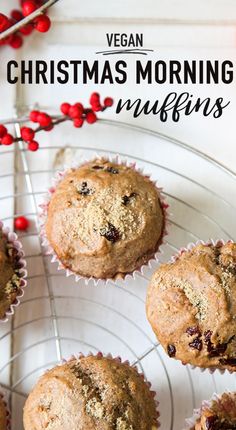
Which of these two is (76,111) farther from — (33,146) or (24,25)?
(24,25)

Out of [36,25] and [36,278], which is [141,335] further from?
[36,25]

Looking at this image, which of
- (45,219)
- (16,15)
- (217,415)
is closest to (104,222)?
(45,219)

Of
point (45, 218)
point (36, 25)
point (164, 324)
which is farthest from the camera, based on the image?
point (36, 25)

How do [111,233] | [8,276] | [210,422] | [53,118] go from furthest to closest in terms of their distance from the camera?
[53,118] < [8,276] < [111,233] < [210,422]

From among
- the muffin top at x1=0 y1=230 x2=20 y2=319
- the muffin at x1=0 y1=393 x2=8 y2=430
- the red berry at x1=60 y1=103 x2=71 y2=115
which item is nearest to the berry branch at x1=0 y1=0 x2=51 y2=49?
the red berry at x1=60 y1=103 x2=71 y2=115

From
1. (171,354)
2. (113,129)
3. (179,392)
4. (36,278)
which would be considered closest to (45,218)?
(36,278)

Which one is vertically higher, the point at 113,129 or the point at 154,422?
the point at 113,129

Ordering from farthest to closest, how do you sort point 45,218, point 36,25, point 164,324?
point 36,25 → point 45,218 → point 164,324
